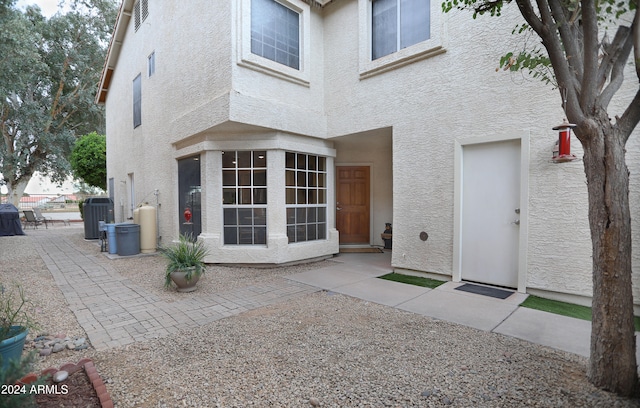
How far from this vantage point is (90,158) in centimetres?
1546

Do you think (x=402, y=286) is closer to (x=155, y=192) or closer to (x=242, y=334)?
(x=242, y=334)

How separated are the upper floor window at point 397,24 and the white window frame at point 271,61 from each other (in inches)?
62.0

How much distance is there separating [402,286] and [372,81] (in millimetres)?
4278

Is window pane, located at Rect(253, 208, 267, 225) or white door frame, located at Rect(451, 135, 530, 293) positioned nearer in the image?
white door frame, located at Rect(451, 135, 530, 293)

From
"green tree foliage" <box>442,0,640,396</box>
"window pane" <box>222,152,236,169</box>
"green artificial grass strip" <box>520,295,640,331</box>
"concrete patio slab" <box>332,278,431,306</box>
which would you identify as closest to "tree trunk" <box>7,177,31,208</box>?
"window pane" <box>222,152,236,169</box>

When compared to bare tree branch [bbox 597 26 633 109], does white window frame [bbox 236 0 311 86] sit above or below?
above

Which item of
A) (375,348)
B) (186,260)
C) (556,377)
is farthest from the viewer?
(186,260)

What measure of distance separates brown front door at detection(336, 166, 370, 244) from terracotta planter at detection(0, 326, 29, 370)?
285 inches

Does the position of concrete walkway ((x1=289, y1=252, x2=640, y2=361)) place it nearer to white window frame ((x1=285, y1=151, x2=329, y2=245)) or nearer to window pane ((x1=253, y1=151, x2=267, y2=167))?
white window frame ((x1=285, y1=151, x2=329, y2=245))

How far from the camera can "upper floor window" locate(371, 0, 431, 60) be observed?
19.9 feet

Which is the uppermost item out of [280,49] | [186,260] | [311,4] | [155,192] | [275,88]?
[311,4]

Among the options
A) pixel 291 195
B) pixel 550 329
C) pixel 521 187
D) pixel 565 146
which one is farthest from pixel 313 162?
pixel 550 329

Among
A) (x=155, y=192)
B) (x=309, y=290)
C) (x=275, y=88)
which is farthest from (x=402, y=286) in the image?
(x=155, y=192)

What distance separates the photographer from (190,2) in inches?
305
